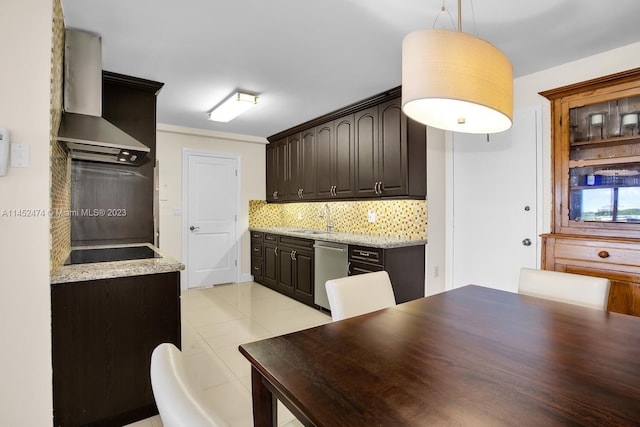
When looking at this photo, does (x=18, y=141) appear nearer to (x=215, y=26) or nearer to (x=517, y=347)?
(x=215, y=26)

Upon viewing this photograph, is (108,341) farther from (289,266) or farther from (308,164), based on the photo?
(308,164)

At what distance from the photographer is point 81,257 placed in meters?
2.33

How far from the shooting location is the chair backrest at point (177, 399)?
0.60 meters

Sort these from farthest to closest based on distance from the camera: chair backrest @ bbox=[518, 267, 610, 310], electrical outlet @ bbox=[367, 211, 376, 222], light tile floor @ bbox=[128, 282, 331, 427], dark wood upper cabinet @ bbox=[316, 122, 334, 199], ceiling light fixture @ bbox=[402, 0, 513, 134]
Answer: dark wood upper cabinet @ bbox=[316, 122, 334, 199], electrical outlet @ bbox=[367, 211, 376, 222], light tile floor @ bbox=[128, 282, 331, 427], chair backrest @ bbox=[518, 267, 610, 310], ceiling light fixture @ bbox=[402, 0, 513, 134]

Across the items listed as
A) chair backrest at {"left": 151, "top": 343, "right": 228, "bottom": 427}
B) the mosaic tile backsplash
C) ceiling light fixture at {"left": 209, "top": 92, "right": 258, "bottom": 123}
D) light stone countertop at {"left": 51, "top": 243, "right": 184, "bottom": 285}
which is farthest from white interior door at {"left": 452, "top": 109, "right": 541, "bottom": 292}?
chair backrest at {"left": 151, "top": 343, "right": 228, "bottom": 427}

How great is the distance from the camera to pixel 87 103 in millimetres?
2447

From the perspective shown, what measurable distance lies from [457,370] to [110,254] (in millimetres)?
2442

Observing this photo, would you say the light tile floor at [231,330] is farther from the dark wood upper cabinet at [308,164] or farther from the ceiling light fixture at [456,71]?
the dark wood upper cabinet at [308,164]

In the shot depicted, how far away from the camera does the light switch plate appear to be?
62.6 inches

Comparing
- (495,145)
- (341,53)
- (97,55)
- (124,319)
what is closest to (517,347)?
(124,319)

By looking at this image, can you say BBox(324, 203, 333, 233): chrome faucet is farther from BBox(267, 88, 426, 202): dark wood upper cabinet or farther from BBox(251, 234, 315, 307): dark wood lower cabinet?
BBox(251, 234, 315, 307): dark wood lower cabinet

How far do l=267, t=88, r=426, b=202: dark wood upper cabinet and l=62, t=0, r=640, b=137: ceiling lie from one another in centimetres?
41

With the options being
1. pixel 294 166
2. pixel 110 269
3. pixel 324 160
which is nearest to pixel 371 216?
pixel 324 160

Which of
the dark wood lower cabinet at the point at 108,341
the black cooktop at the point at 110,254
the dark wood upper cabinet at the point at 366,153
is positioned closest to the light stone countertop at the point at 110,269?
the dark wood lower cabinet at the point at 108,341
